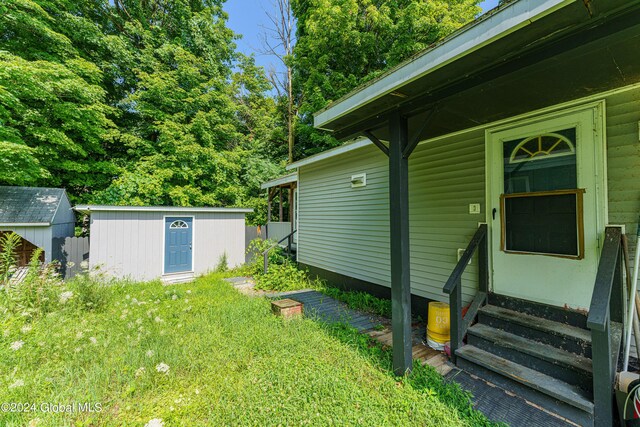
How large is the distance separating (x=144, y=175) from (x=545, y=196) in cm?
1161

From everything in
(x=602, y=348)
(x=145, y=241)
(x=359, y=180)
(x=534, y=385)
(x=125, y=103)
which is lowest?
(x=534, y=385)

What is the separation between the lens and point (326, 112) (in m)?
2.84

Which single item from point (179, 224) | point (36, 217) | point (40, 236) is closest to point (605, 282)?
point (179, 224)

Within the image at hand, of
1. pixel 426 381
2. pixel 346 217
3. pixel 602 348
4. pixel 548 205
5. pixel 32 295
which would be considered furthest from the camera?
pixel 346 217

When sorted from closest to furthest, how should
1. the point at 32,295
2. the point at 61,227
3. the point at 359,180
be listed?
the point at 32,295
the point at 359,180
the point at 61,227

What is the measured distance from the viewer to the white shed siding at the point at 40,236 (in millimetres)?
6077

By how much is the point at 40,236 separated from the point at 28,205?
1.10 metres

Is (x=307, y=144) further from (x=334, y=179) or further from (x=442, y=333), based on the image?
(x=442, y=333)

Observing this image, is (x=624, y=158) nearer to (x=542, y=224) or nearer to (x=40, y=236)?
(x=542, y=224)

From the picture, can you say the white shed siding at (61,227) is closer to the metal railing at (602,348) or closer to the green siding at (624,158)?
the metal railing at (602,348)

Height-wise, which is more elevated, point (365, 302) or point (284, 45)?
point (284, 45)

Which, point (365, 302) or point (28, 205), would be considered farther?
point (28, 205)

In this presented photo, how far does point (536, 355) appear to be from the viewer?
7.17ft

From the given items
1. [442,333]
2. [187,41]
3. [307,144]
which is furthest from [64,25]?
[442,333]
